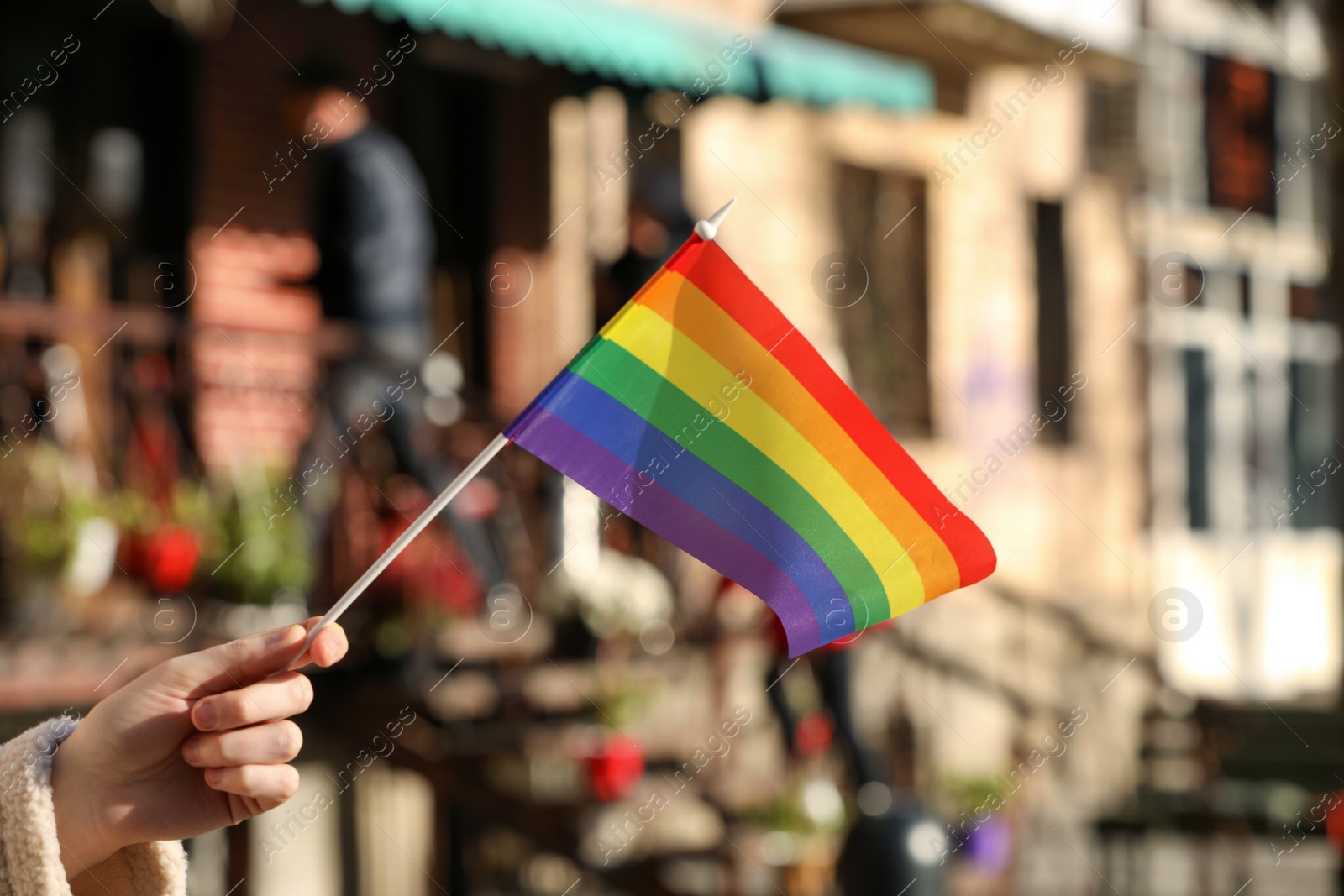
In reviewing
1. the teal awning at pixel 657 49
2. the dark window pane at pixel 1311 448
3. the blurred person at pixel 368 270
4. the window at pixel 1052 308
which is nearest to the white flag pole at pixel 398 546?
the blurred person at pixel 368 270

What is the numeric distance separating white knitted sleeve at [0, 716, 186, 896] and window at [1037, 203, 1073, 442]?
538 inches

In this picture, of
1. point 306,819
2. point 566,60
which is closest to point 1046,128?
point 566,60

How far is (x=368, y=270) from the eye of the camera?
22.0 feet

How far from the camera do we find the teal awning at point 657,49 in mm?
7324

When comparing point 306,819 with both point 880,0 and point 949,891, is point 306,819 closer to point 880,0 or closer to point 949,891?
point 949,891

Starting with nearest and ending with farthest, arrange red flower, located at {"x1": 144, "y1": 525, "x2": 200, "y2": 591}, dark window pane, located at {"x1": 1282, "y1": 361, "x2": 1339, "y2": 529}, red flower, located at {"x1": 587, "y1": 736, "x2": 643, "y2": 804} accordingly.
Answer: red flower, located at {"x1": 144, "y1": 525, "x2": 200, "y2": 591}, red flower, located at {"x1": 587, "y1": 736, "x2": 643, "y2": 804}, dark window pane, located at {"x1": 1282, "y1": 361, "x2": 1339, "y2": 529}

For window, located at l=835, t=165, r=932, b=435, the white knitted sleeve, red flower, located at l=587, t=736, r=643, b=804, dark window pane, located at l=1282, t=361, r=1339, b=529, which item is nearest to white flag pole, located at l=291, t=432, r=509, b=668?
the white knitted sleeve

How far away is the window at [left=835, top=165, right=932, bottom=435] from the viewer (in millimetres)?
12523

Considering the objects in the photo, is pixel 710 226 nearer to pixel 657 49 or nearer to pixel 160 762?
pixel 160 762

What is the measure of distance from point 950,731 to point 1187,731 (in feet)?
6.86

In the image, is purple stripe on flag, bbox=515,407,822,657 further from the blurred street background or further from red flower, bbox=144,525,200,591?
red flower, bbox=144,525,200,591

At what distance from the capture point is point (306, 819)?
7.37 m

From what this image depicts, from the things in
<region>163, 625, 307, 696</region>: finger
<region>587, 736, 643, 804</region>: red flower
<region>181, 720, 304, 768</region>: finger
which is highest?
<region>163, 625, 307, 696</region>: finger

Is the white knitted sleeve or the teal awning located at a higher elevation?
the teal awning
